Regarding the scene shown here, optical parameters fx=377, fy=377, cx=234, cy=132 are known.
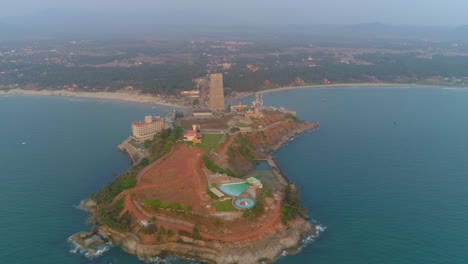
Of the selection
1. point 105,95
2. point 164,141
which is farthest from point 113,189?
point 105,95

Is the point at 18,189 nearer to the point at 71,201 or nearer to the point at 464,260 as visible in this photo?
the point at 71,201

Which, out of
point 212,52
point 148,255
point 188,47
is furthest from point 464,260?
point 188,47

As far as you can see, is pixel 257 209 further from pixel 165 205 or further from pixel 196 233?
pixel 165 205

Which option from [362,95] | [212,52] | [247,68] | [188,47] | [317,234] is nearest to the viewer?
[317,234]

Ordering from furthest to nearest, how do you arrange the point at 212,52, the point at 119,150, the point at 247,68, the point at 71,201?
the point at 212,52, the point at 247,68, the point at 119,150, the point at 71,201

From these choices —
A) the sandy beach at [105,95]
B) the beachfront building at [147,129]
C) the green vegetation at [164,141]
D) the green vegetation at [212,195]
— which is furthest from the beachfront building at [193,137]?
the sandy beach at [105,95]
